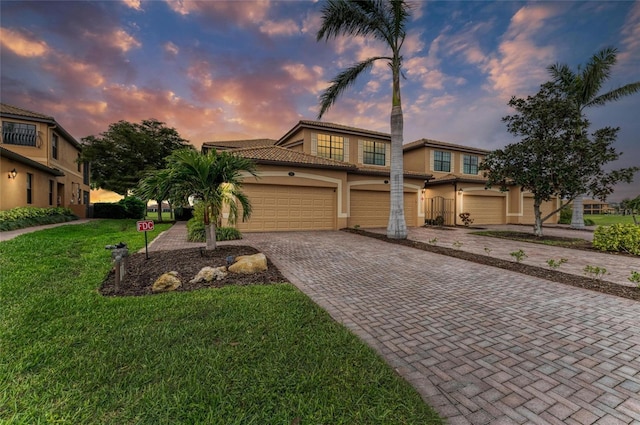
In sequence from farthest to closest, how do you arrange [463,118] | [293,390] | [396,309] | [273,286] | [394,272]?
1. [463,118]
2. [394,272]
3. [273,286]
4. [396,309]
5. [293,390]

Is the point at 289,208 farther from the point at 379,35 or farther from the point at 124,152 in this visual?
the point at 124,152

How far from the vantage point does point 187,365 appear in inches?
92.8

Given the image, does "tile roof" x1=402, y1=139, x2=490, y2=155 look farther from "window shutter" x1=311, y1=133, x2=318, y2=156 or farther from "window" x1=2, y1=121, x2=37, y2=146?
"window" x1=2, y1=121, x2=37, y2=146

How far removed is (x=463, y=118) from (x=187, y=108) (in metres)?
18.3

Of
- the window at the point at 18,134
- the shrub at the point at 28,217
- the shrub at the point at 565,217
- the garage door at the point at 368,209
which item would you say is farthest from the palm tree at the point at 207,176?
the shrub at the point at 565,217

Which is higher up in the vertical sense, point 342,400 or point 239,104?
point 239,104

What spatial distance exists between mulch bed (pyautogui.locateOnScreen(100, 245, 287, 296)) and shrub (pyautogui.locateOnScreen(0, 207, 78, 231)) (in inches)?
→ 372

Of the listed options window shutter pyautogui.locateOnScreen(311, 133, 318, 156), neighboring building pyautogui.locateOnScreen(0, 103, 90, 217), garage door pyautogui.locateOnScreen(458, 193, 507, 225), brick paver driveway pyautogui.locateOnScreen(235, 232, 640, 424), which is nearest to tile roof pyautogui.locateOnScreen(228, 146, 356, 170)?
window shutter pyautogui.locateOnScreen(311, 133, 318, 156)

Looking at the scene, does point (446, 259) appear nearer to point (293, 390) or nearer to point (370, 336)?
point (370, 336)

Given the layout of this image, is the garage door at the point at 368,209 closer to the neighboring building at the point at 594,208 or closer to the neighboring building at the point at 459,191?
the neighboring building at the point at 459,191

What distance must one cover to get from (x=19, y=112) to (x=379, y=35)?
2230cm

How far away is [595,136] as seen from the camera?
10.3 meters

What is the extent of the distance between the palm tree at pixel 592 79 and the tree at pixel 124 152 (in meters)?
26.8

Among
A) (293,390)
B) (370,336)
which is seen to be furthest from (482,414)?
(293,390)
